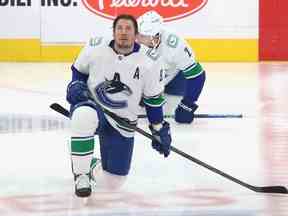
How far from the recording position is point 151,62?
4109 millimetres

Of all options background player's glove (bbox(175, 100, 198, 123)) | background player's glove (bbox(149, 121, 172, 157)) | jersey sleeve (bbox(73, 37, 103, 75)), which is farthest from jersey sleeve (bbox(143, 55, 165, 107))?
background player's glove (bbox(175, 100, 198, 123))

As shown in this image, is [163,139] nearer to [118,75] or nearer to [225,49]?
[118,75]

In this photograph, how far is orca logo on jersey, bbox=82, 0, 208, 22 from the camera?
11.0m

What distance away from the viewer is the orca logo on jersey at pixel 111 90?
408 centimetres

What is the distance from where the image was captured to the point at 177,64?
20.4ft

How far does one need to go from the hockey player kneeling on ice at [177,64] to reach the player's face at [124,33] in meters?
1.84

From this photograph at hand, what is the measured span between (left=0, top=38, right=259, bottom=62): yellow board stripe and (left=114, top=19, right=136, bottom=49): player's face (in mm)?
7068

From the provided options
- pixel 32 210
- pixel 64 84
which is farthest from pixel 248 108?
pixel 32 210

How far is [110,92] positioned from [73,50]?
23.1ft

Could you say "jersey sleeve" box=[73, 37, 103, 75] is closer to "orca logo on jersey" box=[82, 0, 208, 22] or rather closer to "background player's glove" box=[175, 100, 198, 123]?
"background player's glove" box=[175, 100, 198, 123]

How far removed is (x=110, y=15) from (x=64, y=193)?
7.14 meters

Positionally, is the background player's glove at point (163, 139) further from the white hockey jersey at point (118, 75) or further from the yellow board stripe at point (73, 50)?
the yellow board stripe at point (73, 50)

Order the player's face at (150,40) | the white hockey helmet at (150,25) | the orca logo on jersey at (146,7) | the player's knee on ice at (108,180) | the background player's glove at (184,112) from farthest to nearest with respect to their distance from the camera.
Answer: the orca logo on jersey at (146,7) < the background player's glove at (184,112) < the white hockey helmet at (150,25) < the player's face at (150,40) < the player's knee on ice at (108,180)

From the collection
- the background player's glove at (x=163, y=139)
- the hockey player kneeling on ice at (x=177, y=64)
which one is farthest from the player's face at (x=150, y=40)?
the background player's glove at (x=163, y=139)
